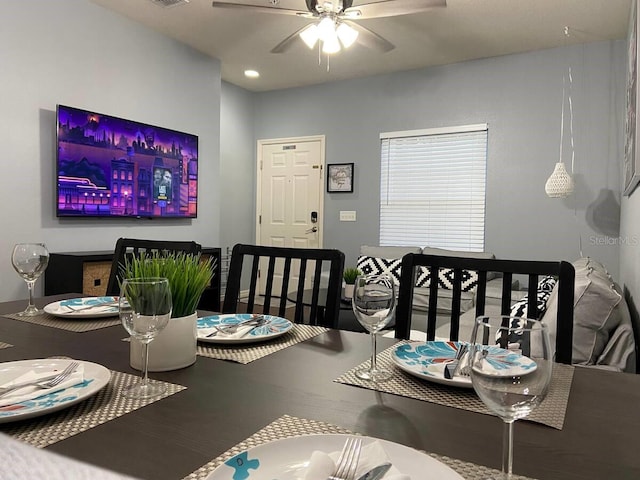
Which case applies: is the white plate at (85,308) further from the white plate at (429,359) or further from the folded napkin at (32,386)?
the white plate at (429,359)

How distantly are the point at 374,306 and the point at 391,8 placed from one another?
91.8 inches

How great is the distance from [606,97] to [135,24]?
4.02 m

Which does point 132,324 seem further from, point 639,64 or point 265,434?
point 639,64

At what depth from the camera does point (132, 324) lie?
0.79m

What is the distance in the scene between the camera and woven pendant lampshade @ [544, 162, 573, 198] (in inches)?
151

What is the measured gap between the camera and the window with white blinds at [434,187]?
4.57 m

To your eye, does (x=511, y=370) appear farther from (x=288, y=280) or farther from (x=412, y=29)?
(x=412, y=29)

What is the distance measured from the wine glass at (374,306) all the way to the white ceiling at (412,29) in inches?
118

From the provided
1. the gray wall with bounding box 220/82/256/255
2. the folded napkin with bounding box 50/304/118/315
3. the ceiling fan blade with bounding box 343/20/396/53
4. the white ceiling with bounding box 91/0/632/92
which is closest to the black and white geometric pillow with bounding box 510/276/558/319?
the folded napkin with bounding box 50/304/118/315

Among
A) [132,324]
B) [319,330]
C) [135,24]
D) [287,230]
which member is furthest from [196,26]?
[132,324]

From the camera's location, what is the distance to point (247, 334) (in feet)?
3.69

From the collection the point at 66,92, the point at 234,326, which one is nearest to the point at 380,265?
the point at 66,92

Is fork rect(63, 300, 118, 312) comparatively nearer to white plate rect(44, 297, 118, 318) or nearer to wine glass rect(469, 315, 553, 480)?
white plate rect(44, 297, 118, 318)

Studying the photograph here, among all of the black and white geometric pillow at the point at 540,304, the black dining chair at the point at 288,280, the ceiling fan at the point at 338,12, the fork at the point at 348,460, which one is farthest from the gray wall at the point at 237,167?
the fork at the point at 348,460
